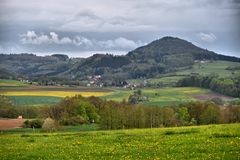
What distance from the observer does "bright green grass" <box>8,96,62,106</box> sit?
143m

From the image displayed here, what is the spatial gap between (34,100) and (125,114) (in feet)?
225

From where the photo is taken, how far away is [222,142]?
2620cm

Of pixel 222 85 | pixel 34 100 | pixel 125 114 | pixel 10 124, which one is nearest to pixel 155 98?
pixel 222 85

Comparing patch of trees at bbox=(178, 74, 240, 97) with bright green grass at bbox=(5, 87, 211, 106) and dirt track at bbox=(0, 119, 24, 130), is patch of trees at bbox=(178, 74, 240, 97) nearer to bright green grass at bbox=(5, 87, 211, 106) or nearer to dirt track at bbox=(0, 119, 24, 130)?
→ bright green grass at bbox=(5, 87, 211, 106)

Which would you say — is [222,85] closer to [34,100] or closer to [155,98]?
[155,98]

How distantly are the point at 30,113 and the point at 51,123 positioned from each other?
43.0 m

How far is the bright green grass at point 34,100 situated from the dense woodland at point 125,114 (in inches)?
477

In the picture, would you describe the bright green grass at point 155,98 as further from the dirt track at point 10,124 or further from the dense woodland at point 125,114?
the dirt track at point 10,124

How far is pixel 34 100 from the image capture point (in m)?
150

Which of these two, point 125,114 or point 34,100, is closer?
point 125,114

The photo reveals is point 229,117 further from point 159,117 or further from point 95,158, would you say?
point 95,158

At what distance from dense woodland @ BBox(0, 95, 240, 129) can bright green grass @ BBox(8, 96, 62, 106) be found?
12120mm

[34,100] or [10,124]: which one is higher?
[34,100]

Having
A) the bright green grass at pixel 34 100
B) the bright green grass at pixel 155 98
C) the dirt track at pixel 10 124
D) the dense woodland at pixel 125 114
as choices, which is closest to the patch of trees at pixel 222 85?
the bright green grass at pixel 155 98
